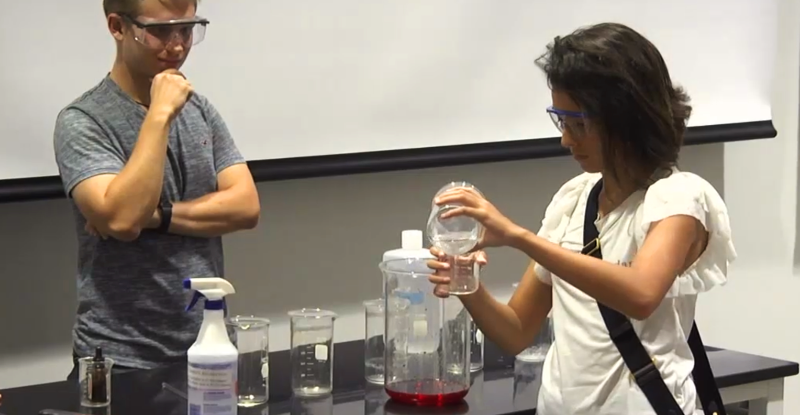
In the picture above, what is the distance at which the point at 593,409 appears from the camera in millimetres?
1688

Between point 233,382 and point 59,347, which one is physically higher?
point 233,382

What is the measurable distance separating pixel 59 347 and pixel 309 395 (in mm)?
923

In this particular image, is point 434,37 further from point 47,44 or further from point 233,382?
point 233,382

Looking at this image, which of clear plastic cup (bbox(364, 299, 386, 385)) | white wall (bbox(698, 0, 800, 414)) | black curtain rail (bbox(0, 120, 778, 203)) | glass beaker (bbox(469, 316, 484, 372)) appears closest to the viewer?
clear plastic cup (bbox(364, 299, 386, 385))

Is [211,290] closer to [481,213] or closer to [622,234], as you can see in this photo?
[481,213]

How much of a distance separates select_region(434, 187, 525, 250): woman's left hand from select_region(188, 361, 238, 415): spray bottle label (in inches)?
16.9

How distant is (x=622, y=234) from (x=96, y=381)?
91cm

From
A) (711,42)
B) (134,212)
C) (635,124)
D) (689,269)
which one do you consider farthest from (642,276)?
(711,42)

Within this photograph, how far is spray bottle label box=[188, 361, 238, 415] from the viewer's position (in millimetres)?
1696

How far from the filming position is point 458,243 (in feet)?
5.72

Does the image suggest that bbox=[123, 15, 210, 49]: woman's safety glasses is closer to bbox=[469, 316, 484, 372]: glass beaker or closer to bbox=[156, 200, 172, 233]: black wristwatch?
bbox=[156, 200, 172, 233]: black wristwatch

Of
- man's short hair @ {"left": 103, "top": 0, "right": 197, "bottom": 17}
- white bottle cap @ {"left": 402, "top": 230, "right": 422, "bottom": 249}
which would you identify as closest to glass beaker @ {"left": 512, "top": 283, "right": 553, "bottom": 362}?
Result: white bottle cap @ {"left": 402, "top": 230, "right": 422, "bottom": 249}

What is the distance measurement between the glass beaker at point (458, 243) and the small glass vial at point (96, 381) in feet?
1.96

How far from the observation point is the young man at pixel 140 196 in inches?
81.7
